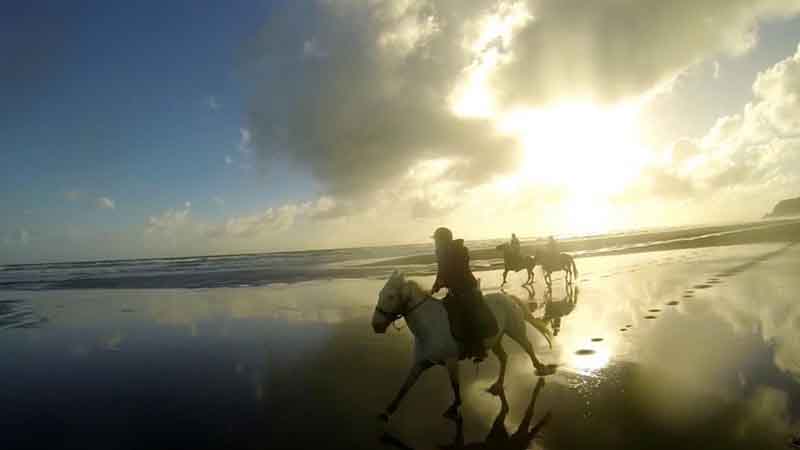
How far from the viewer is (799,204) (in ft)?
518

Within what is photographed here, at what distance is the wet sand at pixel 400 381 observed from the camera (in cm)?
530

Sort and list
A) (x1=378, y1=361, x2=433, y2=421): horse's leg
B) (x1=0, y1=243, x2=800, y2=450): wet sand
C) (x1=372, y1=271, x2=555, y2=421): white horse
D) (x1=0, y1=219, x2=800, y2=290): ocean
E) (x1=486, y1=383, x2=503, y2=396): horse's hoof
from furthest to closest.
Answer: (x1=0, y1=219, x2=800, y2=290): ocean
(x1=486, y1=383, x2=503, y2=396): horse's hoof
(x1=372, y1=271, x2=555, y2=421): white horse
(x1=378, y1=361, x2=433, y2=421): horse's leg
(x1=0, y1=243, x2=800, y2=450): wet sand

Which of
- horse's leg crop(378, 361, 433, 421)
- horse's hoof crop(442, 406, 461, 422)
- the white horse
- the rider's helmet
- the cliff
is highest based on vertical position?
the cliff

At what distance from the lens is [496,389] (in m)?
6.72

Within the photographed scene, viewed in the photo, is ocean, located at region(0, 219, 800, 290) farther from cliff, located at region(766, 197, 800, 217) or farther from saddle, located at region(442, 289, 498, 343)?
cliff, located at region(766, 197, 800, 217)

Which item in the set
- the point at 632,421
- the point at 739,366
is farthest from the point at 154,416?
the point at 739,366

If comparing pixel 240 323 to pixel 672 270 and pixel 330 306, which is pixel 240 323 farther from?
pixel 672 270

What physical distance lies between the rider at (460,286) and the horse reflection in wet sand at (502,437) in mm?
1058

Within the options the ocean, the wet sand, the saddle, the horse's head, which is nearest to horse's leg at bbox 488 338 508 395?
the wet sand

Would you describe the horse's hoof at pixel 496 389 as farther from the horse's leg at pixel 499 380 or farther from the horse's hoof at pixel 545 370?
the horse's hoof at pixel 545 370

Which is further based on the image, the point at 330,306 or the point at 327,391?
the point at 330,306

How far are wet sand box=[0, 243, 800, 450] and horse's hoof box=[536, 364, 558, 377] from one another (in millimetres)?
137

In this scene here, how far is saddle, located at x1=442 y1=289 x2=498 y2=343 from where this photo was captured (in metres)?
6.27

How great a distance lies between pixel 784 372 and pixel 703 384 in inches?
52.5
